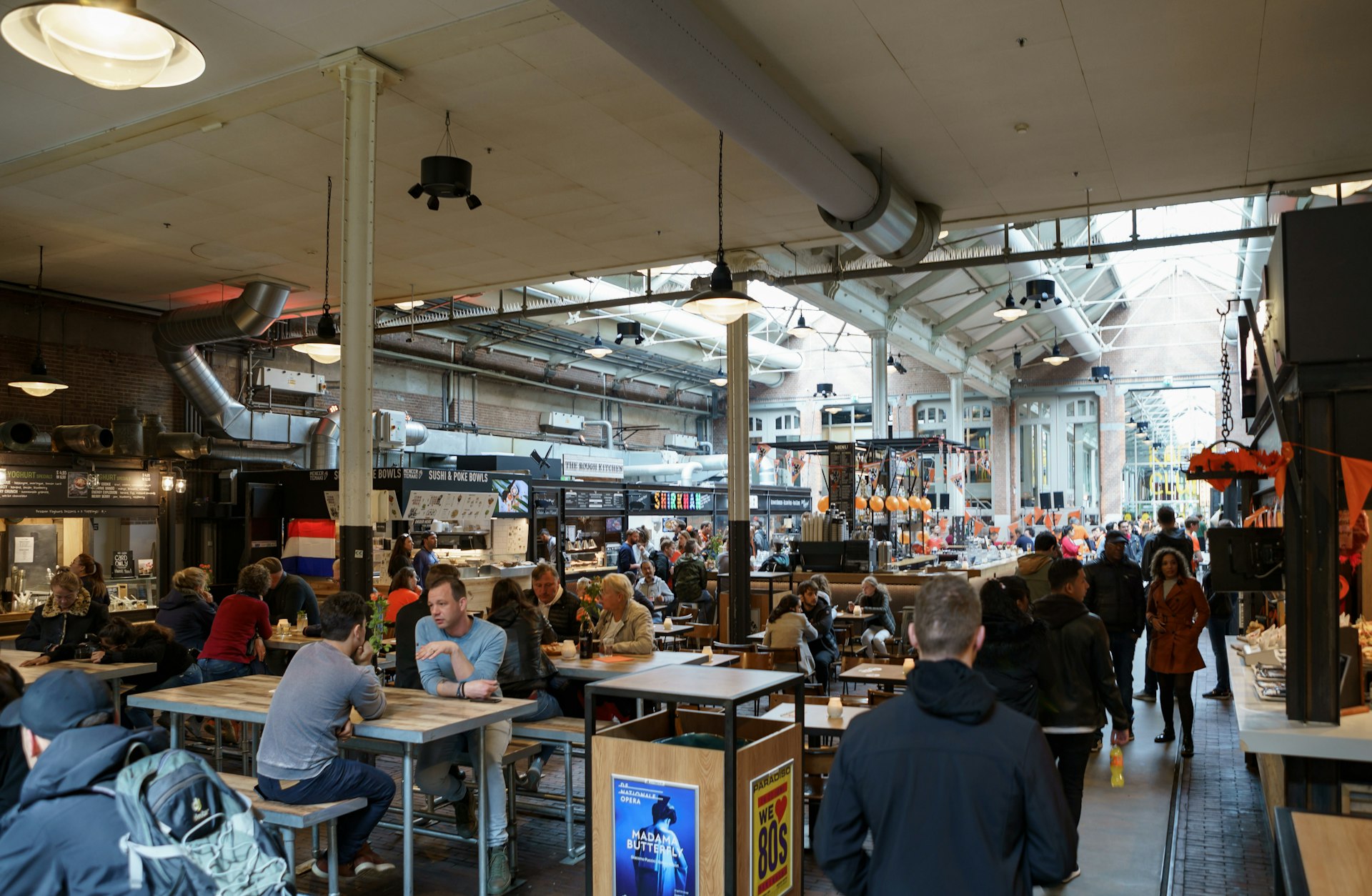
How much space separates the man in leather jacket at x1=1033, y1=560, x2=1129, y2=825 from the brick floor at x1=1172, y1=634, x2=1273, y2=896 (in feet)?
3.08

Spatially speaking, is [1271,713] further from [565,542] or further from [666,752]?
[565,542]

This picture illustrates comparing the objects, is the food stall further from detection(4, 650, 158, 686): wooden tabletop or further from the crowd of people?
the crowd of people

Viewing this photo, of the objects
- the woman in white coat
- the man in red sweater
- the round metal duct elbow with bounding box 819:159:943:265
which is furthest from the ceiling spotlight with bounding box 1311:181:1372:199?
the man in red sweater

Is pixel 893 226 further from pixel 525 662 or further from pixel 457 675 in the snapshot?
pixel 457 675

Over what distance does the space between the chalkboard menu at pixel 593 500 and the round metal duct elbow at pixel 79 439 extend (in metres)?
6.04

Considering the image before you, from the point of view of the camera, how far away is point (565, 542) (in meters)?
16.3

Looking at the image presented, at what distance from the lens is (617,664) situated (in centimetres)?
566

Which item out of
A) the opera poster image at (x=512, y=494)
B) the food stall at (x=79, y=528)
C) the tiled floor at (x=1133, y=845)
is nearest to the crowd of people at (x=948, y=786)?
the tiled floor at (x=1133, y=845)

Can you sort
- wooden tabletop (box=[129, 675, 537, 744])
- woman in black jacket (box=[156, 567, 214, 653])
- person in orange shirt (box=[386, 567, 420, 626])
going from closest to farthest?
wooden tabletop (box=[129, 675, 537, 744]), woman in black jacket (box=[156, 567, 214, 653]), person in orange shirt (box=[386, 567, 420, 626])

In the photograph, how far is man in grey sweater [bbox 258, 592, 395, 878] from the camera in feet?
12.7

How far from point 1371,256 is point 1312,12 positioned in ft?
7.71

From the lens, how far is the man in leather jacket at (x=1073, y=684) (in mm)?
4098

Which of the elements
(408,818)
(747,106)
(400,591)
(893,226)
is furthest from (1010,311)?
(408,818)

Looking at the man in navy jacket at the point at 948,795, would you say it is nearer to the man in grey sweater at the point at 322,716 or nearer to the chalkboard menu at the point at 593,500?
the man in grey sweater at the point at 322,716
